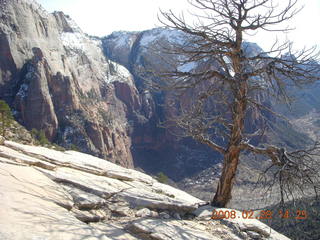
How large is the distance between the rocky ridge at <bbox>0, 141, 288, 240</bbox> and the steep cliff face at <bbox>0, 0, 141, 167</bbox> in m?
53.4

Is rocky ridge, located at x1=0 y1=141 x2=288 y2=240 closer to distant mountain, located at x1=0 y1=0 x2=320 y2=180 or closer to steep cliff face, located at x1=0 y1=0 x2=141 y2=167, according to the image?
distant mountain, located at x1=0 y1=0 x2=320 y2=180

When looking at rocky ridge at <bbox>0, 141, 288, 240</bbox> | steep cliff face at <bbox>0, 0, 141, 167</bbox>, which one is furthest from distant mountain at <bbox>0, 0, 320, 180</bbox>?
rocky ridge at <bbox>0, 141, 288, 240</bbox>

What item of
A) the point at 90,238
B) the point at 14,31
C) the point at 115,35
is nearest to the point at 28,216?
the point at 90,238

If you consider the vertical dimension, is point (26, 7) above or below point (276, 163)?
above

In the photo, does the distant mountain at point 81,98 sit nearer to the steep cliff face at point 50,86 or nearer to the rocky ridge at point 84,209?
the steep cliff face at point 50,86

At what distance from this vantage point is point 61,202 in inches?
190

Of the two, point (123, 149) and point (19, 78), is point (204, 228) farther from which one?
point (123, 149)

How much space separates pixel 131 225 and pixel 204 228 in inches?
65.1

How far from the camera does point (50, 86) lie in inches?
2448

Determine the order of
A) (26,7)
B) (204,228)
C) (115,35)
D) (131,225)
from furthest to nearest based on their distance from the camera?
(115,35), (26,7), (204,228), (131,225)

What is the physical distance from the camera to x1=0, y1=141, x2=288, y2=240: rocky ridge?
377 cm

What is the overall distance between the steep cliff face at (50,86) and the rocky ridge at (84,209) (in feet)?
175

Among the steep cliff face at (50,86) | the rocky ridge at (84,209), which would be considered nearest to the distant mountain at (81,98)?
the steep cliff face at (50,86)

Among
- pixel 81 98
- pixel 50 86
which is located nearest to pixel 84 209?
pixel 50 86
